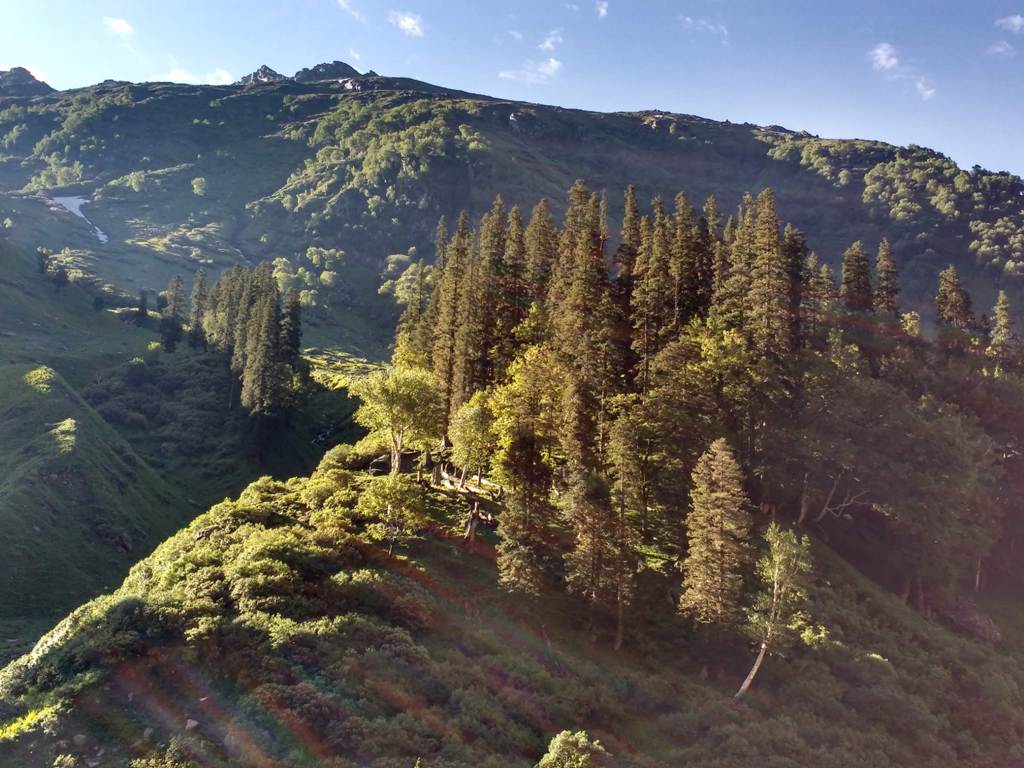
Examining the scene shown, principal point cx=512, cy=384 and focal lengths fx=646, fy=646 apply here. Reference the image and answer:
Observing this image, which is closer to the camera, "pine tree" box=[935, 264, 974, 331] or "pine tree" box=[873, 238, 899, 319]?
"pine tree" box=[873, 238, 899, 319]

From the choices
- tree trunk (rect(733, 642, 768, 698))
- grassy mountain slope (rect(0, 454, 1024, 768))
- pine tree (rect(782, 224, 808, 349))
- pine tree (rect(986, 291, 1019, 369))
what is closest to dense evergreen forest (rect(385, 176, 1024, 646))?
pine tree (rect(782, 224, 808, 349))

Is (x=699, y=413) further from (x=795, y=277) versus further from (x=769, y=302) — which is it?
(x=795, y=277)

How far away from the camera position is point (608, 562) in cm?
3347

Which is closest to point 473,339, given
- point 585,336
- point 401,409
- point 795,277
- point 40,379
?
point 401,409

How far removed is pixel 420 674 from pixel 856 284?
63.2 metres

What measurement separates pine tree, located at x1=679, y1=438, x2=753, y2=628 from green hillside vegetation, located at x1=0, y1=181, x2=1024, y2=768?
0.17 metres

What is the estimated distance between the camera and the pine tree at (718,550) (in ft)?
103

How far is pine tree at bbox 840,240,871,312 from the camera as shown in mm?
67750

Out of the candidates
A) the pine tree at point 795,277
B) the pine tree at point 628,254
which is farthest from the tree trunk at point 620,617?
the pine tree at point 795,277

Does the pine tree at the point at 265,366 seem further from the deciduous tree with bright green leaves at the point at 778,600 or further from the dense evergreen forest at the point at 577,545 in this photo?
the deciduous tree with bright green leaves at the point at 778,600

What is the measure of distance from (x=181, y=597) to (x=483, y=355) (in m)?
33.9

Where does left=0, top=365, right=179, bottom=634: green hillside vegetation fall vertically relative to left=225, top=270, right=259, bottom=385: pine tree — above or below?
below

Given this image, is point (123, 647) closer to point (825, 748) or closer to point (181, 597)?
point (181, 597)

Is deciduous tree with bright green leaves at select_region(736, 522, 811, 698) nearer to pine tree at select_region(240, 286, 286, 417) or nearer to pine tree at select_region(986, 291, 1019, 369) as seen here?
pine tree at select_region(986, 291, 1019, 369)
